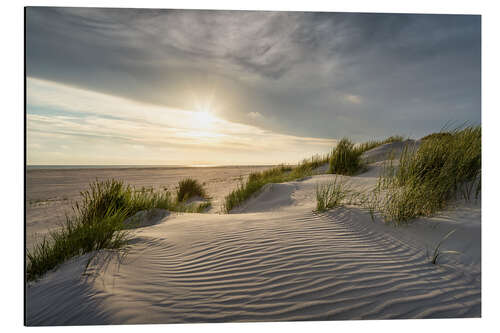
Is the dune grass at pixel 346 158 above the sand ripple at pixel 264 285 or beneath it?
above

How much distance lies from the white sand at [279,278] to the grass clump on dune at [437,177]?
0.17 metres

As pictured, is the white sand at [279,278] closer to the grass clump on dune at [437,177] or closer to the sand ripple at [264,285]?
the sand ripple at [264,285]

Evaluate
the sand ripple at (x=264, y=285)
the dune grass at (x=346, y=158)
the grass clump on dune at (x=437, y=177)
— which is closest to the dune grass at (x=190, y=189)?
the dune grass at (x=346, y=158)

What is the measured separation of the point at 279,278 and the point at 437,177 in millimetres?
2465

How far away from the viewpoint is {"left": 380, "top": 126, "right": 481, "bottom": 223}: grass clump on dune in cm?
279

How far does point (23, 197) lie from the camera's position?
2465mm

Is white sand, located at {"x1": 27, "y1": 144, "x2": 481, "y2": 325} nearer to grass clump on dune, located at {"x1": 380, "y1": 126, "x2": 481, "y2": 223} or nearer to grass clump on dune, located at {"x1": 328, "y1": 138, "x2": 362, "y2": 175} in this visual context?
grass clump on dune, located at {"x1": 380, "y1": 126, "x2": 481, "y2": 223}

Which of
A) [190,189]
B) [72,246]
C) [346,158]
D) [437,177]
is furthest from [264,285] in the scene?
[190,189]

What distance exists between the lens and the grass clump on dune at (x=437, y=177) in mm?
2785

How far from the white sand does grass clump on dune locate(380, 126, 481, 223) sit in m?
0.17

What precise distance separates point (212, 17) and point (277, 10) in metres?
0.81

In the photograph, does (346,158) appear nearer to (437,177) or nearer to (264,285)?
(437,177)

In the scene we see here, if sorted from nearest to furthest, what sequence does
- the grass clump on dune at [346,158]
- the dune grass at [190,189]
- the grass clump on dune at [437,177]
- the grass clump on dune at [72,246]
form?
1. the grass clump on dune at [72,246]
2. the grass clump on dune at [437,177]
3. the grass clump on dune at [346,158]
4. the dune grass at [190,189]
